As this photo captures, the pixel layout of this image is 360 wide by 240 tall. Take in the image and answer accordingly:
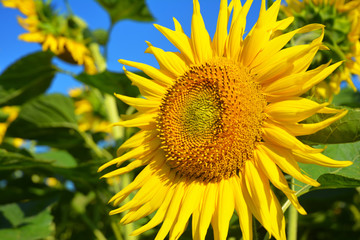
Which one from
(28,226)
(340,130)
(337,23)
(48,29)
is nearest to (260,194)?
(340,130)

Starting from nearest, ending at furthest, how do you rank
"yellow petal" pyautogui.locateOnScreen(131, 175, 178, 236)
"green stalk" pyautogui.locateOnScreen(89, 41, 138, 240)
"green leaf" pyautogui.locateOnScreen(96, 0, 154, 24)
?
1. "yellow petal" pyautogui.locateOnScreen(131, 175, 178, 236)
2. "green stalk" pyautogui.locateOnScreen(89, 41, 138, 240)
3. "green leaf" pyautogui.locateOnScreen(96, 0, 154, 24)

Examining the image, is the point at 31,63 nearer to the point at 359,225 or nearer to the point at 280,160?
the point at 280,160

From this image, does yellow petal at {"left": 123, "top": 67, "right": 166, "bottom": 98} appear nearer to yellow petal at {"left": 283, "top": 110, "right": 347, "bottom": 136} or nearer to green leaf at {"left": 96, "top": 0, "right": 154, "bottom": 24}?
yellow petal at {"left": 283, "top": 110, "right": 347, "bottom": 136}

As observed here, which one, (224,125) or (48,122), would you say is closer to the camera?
(224,125)

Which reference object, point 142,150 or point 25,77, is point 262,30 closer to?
point 142,150

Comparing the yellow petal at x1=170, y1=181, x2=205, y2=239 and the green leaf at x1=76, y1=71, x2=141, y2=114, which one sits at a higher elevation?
the green leaf at x1=76, y1=71, x2=141, y2=114

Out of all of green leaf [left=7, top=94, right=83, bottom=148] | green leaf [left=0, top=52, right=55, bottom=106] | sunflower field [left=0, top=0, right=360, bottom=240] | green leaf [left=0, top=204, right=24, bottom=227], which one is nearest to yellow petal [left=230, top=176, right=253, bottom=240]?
sunflower field [left=0, top=0, right=360, bottom=240]

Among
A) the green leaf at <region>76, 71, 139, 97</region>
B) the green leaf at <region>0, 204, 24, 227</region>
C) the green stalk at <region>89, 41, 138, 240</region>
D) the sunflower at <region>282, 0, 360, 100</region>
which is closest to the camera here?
the sunflower at <region>282, 0, 360, 100</region>
